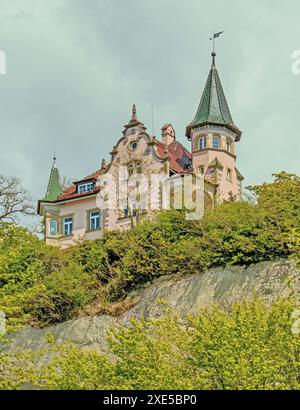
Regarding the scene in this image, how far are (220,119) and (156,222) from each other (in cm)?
1238

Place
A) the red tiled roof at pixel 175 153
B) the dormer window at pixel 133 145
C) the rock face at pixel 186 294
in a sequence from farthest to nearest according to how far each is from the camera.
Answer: the dormer window at pixel 133 145 → the red tiled roof at pixel 175 153 → the rock face at pixel 186 294

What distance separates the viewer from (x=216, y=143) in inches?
1812

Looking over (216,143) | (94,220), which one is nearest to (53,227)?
(94,220)

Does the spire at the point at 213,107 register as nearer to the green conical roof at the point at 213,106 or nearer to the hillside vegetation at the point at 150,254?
the green conical roof at the point at 213,106

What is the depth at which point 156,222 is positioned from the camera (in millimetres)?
35594

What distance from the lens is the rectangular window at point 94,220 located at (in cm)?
4606

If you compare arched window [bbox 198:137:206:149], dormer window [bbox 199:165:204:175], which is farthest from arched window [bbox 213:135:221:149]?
dormer window [bbox 199:165:204:175]

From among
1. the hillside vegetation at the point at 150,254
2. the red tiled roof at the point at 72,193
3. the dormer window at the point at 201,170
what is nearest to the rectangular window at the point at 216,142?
the dormer window at the point at 201,170

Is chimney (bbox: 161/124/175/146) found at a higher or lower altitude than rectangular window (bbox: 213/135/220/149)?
higher

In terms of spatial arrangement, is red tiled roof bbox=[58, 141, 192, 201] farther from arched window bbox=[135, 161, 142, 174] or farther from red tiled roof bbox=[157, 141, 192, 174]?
arched window bbox=[135, 161, 142, 174]

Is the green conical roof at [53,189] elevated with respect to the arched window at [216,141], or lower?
lower

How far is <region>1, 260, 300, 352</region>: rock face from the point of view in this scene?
2858 cm

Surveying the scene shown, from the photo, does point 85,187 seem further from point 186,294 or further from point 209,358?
point 209,358
